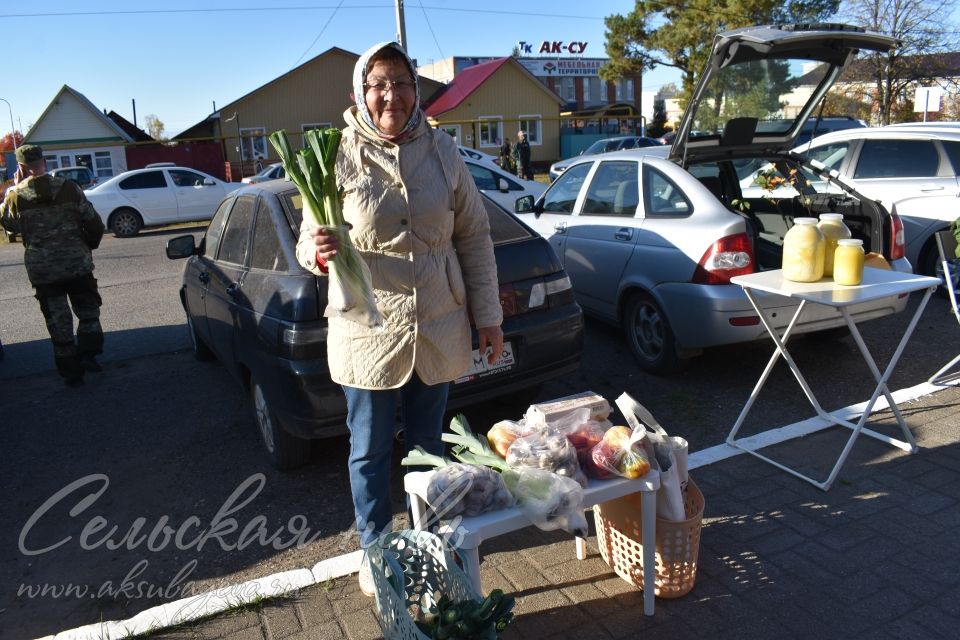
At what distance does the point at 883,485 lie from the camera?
3773mm

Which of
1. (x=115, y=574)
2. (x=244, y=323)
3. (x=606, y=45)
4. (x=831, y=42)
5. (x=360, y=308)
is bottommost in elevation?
(x=115, y=574)

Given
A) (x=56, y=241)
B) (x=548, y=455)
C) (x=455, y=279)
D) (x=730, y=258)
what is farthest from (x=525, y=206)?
(x=548, y=455)

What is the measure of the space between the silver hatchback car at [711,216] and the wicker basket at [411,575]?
313cm

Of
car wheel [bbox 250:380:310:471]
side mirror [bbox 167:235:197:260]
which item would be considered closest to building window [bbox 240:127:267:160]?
side mirror [bbox 167:235:197:260]

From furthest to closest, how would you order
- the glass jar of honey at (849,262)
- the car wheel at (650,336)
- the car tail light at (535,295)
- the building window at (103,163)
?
the building window at (103,163) → the car wheel at (650,336) → the car tail light at (535,295) → the glass jar of honey at (849,262)

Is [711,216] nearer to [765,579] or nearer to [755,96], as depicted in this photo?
[755,96]

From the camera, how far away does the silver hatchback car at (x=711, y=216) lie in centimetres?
498

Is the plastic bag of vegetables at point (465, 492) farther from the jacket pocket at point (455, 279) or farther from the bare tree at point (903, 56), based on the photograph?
the bare tree at point (903, 56)

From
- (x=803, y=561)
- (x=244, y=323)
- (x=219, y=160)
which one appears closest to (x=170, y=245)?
(x=244, y=323)

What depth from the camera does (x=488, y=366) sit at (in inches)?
163

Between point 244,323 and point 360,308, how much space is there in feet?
6.38

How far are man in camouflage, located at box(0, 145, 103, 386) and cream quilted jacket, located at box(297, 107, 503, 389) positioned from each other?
4282mm

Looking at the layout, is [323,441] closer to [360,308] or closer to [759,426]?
[360,308]

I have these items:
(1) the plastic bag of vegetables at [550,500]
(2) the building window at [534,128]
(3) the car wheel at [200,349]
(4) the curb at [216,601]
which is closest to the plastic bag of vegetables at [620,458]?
(1) the plastic bag of vegetables at [550,500]
